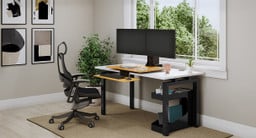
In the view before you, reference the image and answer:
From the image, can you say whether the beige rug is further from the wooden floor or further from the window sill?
the window sill

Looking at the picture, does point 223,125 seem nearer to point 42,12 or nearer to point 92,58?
point 92,58

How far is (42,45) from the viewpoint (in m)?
5.88

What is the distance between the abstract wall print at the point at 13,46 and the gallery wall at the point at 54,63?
0.20ft

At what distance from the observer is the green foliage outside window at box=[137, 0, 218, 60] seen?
4.67 meters

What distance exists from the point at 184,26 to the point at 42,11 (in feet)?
7.65

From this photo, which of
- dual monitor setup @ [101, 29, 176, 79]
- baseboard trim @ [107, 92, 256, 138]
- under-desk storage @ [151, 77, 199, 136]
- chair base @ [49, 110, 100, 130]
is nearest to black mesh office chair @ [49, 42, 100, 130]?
chair base @ [49, 110, 100, 130]

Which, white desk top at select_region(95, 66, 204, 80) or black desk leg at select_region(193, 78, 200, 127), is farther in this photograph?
black desk leg at select_region(193, 78, 200, 127)

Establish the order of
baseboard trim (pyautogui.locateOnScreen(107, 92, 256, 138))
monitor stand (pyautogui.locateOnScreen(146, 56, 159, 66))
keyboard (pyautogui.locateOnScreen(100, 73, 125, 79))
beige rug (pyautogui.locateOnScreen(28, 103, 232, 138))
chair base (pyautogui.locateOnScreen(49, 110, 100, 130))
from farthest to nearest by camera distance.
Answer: monitor stand (pyautogui.locateOnScreen(146, 56, 159, 66))
keyboard (pyautogui.locateOnScreen(100, 73, 125, 79))
chair base (pyautogui.locateOnScreen(49, 110, 100, 130))
beige rug (pyautogui.locateOnScreen(28, 103, 232, 138))
baseboard trim (pyautogui.locateOnScreen(107, 92, 256, 138))

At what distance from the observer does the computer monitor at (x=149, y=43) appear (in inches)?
184

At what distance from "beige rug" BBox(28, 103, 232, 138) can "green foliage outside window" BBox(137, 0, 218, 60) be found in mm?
974

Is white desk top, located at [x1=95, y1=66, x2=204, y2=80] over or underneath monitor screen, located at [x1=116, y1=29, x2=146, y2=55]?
underneath

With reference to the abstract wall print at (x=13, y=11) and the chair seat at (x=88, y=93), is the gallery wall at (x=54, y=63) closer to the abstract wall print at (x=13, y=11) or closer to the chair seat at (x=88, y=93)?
the abstract wall print at (x=13, y=11)

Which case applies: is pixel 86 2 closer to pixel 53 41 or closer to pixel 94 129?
pixel 53 41

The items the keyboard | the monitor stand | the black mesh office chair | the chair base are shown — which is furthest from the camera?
the monitor stand
